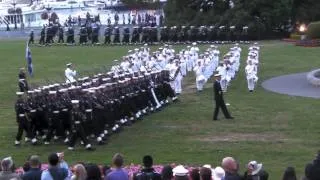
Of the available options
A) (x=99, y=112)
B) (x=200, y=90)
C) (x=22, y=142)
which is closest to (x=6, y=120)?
(x=22, y=142)

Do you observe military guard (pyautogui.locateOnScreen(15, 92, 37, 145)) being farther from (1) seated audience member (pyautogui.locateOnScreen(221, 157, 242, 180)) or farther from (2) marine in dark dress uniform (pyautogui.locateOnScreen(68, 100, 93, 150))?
(1) seated audience member (pyautogui.locateOnScreen(221, 157, 242, 180))

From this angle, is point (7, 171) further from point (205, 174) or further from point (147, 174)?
point (205, 174)

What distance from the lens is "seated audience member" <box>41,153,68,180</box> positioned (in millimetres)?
11380

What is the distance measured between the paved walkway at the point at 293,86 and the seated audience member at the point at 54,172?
729 inches

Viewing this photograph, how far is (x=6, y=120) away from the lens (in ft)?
82.4

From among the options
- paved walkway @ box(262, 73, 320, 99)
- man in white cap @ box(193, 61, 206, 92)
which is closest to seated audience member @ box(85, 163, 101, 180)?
paved walkway @ box(262, 73, 320, 99)

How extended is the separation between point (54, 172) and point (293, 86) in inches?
878

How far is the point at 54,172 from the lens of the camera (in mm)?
11492

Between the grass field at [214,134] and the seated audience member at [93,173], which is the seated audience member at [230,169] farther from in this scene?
the grass field at [214,134]

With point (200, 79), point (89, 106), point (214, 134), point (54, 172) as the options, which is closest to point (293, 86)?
point (200, 79)

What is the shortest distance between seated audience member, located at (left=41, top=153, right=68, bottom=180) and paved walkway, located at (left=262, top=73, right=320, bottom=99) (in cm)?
1852

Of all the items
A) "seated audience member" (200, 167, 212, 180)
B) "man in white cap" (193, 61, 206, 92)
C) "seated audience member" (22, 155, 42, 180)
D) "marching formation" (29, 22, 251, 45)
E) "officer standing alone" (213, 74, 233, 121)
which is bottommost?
"marching formation" (29, 22, 251, 45)

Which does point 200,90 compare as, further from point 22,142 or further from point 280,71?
point 22,142

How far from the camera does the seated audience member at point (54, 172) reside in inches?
448
